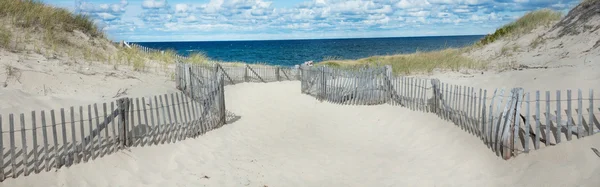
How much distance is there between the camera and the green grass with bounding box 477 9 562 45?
76.3ft

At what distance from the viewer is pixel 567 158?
616 cm

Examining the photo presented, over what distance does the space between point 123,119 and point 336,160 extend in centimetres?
369

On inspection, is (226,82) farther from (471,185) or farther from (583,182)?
(583,182)

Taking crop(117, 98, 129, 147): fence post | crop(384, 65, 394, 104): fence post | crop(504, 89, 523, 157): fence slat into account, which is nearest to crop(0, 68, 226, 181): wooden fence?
crop(117, 98, 129, 147): fence post

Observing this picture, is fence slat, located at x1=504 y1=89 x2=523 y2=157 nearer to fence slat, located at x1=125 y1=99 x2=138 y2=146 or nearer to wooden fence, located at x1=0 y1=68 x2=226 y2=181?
wooden fence, located at x1=0 y1=68 x2=226 y2=181

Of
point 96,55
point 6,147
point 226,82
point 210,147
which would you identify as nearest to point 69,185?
point 6,147

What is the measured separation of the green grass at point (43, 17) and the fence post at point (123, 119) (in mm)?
10148

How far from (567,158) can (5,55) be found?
12522 millimetres

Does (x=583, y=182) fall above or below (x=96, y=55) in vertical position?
below

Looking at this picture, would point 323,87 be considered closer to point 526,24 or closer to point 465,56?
point 465,56

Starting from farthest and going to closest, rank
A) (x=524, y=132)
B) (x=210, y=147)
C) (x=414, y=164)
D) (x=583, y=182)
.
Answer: (x=210, y=147) → (x=414, y=164) → (x=524, y=132) → (x=583, y=182)

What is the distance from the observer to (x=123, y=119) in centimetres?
740

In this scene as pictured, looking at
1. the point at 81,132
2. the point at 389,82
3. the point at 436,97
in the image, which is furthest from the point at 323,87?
the point at 81,132

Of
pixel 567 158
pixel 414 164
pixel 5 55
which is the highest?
pixel 5 55
